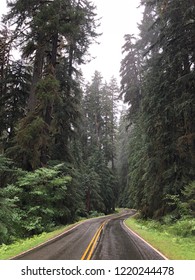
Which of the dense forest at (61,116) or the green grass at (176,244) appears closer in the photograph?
the green grass at (176,244)

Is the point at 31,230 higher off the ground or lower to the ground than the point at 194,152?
lower

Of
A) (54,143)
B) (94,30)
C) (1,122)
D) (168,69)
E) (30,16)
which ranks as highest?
(94,30)

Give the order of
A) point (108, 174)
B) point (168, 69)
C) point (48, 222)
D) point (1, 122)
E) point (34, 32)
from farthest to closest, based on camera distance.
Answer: point (108, 174) → point (1, 122) → point (168, 69) → point (34, 32) → point (48, 222)

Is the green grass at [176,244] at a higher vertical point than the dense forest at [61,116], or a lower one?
lower

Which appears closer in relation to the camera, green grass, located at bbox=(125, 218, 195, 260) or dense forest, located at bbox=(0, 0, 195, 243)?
green grass, located at bbox=(125, 218, 195, 260)

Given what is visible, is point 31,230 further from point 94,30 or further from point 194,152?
point 94,30

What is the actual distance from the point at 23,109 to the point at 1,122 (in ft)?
7.40

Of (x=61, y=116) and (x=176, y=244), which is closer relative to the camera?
(x=176, y=244)

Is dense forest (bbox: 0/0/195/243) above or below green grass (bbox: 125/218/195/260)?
above

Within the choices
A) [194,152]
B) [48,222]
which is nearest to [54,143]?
[48,222]

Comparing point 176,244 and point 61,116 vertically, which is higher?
point 61,116

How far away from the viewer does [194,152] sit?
56.9 ft
